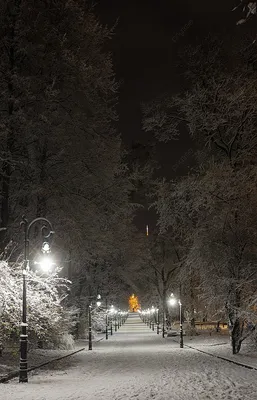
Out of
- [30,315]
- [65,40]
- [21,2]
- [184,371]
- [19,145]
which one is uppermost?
[21,2]

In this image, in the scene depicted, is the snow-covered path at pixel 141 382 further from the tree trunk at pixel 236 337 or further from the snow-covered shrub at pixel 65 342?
the snow-covered shrub at pixel 65 342

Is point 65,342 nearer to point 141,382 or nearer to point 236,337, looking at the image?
point 236,337

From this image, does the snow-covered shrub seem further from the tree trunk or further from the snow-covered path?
the tree trunk

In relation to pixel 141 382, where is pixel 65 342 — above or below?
above

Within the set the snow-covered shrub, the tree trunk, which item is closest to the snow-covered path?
the tree trunk

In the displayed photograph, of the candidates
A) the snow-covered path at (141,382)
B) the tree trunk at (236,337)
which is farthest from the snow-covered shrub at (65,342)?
the tree trunk at (236,337)

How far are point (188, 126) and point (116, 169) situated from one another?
4.15 m

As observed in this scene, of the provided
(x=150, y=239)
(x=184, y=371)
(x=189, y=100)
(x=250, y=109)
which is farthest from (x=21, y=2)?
(x=150, y=239)

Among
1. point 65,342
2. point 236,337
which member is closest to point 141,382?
point 236,337

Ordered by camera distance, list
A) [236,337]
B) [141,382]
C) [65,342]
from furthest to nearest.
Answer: [65,342]
[236,337]
[141,382]

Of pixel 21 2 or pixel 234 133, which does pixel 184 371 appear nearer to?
pixel 234 133

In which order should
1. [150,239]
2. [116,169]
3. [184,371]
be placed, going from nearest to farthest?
1. [184,371]
2. [116,169]
3. [150,239]

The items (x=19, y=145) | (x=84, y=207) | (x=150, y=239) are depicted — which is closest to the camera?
(x=19, y=145)

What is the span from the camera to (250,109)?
82.9 feet
